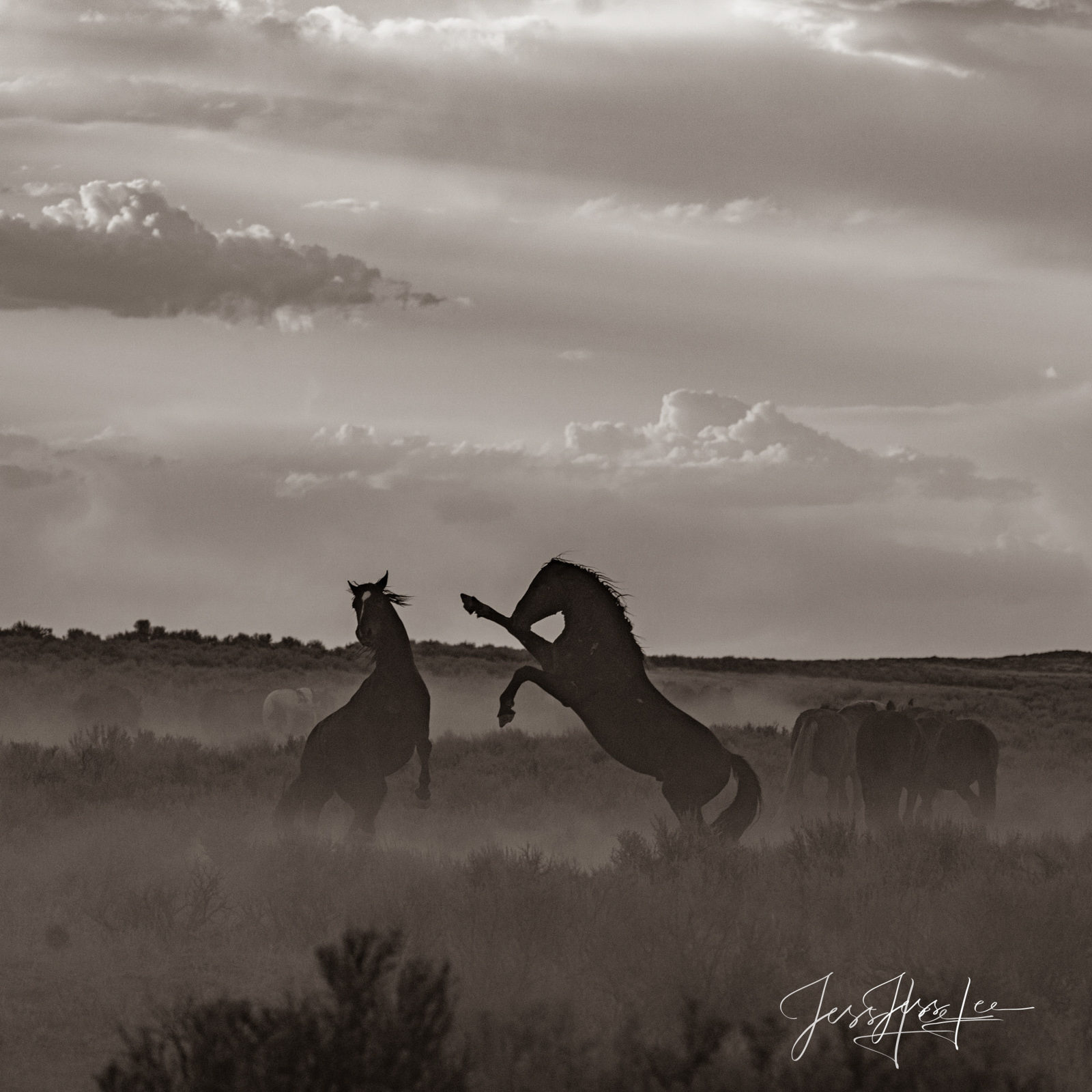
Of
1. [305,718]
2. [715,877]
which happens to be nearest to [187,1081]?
[715,877]

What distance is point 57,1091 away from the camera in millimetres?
6133

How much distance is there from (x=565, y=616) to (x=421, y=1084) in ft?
18.1

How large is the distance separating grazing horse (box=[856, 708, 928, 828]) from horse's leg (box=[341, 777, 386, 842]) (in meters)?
5.55

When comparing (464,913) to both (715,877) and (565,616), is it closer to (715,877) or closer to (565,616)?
(715,877)

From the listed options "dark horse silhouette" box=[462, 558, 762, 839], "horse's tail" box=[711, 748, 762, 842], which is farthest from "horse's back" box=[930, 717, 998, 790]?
"dark horse silhouette" box=[462, 558, 762, 839]

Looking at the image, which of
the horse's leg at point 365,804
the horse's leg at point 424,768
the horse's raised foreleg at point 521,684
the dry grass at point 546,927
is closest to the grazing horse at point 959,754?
the dry grass at point 546,927

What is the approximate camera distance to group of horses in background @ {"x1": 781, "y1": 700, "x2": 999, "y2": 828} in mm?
14227

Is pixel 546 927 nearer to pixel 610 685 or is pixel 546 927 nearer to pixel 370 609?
pixel 610 685

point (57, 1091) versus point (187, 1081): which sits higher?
point (187, 1081)

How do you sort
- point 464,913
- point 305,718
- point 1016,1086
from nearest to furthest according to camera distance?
point 1016,1086
point 464,913
point 305,718

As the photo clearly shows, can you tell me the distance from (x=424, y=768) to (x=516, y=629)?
7.67ft
